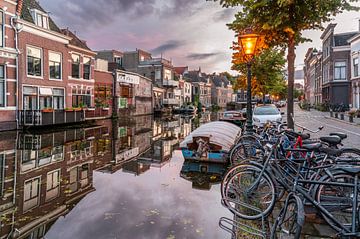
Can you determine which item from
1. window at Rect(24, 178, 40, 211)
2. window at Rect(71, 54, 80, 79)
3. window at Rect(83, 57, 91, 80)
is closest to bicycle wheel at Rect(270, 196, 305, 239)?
window at Rect(24, 178, 40, 211)

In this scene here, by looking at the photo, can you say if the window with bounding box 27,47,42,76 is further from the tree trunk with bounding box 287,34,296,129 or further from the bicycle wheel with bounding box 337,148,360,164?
the bicycle wheel with bounding box 337,148,360,164

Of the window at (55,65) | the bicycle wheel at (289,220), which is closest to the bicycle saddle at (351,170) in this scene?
the bicycle wheel at (289,220)

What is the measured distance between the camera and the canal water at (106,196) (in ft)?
15.0

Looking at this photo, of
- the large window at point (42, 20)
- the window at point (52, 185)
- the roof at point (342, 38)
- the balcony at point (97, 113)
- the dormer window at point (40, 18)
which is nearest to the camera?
the window at point (52, 185)

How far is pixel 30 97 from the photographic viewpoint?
22312mm

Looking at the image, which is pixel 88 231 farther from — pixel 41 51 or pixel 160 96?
pixel 160 96

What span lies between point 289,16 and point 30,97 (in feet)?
66.1

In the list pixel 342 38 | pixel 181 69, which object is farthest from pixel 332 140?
pixel 181 69

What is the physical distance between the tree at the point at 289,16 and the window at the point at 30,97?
17.9 m

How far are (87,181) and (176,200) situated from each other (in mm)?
2657

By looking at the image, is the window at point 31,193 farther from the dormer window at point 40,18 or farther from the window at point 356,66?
the window at point 356,66

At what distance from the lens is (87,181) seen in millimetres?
7430

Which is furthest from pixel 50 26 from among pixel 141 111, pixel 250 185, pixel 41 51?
pixel 250 185

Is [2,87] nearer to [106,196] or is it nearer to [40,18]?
[40,18]
